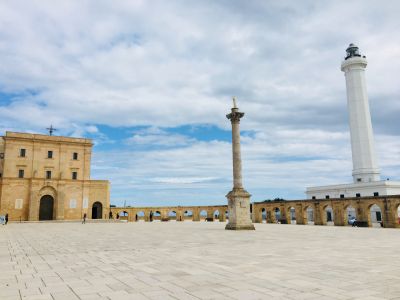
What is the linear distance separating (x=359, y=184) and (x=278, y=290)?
2028 inches

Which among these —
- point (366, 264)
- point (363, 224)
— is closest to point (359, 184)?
point (363, 224)

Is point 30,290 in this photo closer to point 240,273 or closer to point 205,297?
point 205,297

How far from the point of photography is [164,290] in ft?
21.5

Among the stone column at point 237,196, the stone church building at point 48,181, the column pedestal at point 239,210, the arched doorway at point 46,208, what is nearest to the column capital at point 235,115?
the stone column at point 237,196

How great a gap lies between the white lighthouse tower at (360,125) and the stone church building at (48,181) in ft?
130

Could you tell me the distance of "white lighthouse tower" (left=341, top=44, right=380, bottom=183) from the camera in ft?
176

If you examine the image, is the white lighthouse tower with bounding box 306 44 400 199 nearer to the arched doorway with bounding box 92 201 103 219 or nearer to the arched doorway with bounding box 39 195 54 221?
the arched doorway with bounding box 92 201 103 219

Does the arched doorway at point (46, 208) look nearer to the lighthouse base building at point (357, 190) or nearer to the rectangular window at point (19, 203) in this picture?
the rectangular window at point (19, 203)

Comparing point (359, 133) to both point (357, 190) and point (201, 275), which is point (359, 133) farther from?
point (201, 275)

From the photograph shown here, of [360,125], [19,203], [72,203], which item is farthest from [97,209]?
[360,125]

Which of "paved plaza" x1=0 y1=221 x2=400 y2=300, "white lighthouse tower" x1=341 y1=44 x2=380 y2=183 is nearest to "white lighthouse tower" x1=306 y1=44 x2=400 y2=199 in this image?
"white lighthouse tower" x1=341 y1=44 x2=380 y2=183

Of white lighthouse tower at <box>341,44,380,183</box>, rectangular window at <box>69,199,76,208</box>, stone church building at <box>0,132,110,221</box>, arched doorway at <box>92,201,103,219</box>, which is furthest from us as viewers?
white lighthouse tower at <box>341,44,380,183</box>

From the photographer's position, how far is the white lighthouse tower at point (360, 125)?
53.8 m

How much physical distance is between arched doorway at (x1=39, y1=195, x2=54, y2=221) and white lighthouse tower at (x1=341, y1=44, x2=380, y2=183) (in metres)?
46.5
